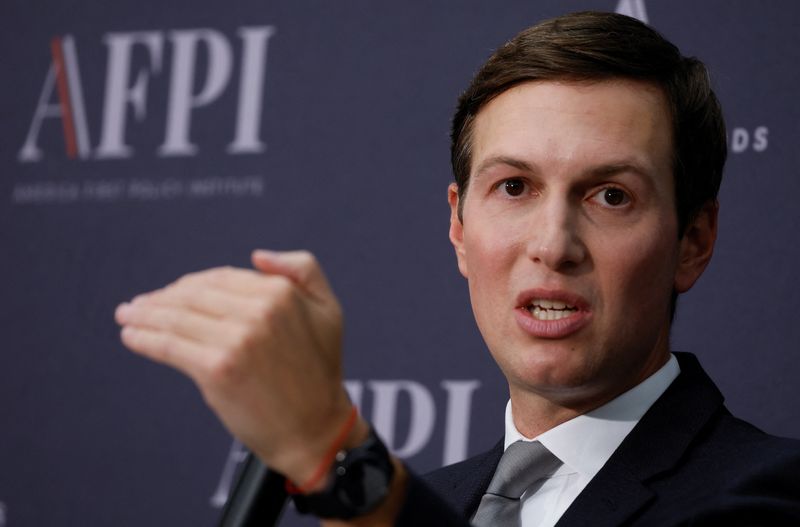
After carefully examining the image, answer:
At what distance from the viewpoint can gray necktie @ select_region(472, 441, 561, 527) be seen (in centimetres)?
168

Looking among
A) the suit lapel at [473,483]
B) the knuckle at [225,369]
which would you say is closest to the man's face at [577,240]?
the suit lapel at [473,483]

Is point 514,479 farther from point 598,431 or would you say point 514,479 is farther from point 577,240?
point 577,240

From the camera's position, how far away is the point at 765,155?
89.2 inches

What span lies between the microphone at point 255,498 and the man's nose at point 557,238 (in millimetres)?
639

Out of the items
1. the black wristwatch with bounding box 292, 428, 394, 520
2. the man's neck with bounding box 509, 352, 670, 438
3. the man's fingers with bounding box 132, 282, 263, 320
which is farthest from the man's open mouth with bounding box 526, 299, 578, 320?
the man's fingers with bounding box 132, 282, 263, 320

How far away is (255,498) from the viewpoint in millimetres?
1023

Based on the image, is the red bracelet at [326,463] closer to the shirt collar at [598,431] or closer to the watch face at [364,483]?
the watch face at [364,483]

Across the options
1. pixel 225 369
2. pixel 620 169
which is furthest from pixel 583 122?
pixel 225 369

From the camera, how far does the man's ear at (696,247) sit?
178 centimetres

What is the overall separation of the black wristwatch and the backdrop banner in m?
1.32

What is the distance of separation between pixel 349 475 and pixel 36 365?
2.06m

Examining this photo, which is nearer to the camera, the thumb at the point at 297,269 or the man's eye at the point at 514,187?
the thumb at the point at 297,269

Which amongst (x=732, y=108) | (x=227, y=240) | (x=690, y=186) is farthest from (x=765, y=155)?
(x=227, y=240)

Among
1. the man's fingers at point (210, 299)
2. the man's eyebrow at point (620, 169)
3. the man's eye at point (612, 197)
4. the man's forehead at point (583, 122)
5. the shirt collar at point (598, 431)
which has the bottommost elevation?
the shirt collar at point (598, 431)
